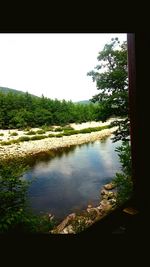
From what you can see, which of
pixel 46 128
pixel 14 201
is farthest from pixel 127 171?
pixel 46 128

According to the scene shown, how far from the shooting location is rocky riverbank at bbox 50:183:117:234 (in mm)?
6474

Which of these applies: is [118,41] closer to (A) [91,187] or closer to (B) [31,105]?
(A) [91,187]

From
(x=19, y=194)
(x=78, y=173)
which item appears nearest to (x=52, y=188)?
(x=78, y=173)

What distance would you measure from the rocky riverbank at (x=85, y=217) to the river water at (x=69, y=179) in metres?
0.48

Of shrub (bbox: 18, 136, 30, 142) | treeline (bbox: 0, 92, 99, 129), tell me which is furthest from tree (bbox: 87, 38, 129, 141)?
treeline (bbox: 0, 92, 99, 129)

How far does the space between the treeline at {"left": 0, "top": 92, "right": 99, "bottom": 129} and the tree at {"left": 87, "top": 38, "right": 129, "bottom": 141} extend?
21780 millimetres

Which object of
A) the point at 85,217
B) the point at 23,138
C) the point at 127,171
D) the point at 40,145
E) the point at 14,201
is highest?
the point at 127,171

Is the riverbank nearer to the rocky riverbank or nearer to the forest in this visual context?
the rocky riverbank

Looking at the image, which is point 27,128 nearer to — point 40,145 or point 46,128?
point 46,128

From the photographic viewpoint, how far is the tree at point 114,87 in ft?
21.5

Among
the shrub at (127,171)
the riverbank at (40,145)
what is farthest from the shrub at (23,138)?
the shrub at (127,171)

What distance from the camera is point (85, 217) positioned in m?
8.25

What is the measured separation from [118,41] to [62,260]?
6401 millimetres

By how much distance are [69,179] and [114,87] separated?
7372mm
